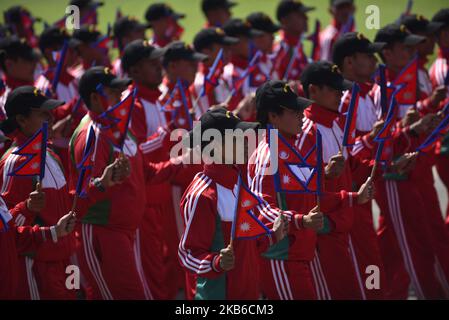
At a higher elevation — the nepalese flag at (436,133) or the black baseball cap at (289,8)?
the black baseball cap at (289,8)

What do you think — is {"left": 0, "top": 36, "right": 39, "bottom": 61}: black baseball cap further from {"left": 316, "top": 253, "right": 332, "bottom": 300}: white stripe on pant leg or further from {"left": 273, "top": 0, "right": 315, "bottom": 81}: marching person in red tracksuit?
{"left": 316, "top": 253, "right": 332, "bottom": 300}: white stripe on pant leg

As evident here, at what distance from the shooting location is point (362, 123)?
783 cm

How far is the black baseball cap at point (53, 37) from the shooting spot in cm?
1116

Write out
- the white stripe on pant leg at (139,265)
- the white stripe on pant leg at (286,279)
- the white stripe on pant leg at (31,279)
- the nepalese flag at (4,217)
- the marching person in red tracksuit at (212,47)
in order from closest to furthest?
the nepalese flag at (4,217), the white stripe on pant leg at (286,279), the white stripe on pant leg at (31,279), the white stripe on pant leg at (139,265), the marching person in red tracksuit at (212,47)

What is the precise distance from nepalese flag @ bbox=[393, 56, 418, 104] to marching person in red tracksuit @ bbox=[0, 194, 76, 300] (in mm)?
3304

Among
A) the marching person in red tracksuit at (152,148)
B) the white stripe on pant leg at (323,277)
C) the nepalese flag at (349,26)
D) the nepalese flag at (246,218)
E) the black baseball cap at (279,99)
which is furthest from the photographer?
the nepalese flag at (349,26)

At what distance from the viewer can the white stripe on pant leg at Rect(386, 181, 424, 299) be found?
827 centimetres

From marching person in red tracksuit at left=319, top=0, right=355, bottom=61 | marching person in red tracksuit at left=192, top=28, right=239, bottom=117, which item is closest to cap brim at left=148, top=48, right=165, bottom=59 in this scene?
marching person in red tracksuit at left=192, top=28, right=239, bottom=117

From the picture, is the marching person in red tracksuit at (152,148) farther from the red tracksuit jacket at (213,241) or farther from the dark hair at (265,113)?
the red tracksuit jacket at (213,241)

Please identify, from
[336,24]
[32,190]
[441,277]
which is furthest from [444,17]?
[32,190]

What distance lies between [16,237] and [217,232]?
1443mm

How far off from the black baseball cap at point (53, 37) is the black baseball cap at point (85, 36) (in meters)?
0.23

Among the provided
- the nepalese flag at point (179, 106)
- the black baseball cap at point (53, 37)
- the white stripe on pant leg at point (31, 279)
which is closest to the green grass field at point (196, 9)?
the black baseball cap at point (53, 37)
